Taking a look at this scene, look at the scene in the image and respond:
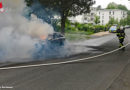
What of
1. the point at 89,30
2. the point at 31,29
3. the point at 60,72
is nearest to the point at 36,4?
the point at 31,29

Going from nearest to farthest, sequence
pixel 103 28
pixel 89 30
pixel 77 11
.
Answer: pixel 77 11 → pixel 89 30 → pixel 103 28

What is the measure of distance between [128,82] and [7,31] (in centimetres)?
811

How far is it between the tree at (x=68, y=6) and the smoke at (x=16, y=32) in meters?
5.28

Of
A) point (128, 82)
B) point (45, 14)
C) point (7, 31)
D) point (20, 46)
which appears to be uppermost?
point (45, 14)

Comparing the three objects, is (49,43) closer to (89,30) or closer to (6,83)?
(6,83)

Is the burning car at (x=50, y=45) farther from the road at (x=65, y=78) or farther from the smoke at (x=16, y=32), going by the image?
the road at (x=65, y=78)

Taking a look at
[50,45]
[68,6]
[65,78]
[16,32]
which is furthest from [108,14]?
[65,78]

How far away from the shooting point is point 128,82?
6.63 metres

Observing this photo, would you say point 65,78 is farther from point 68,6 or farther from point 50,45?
point 68,6

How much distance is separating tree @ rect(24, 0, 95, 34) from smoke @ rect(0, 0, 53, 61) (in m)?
5.28

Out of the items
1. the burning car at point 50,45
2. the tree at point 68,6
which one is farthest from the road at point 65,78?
the tree at point 68,6

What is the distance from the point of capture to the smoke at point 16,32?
1164 centimetres

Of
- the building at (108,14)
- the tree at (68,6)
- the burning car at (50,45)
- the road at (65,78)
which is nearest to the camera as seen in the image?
the road at (65,78)

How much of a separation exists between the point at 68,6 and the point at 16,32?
343 inches
